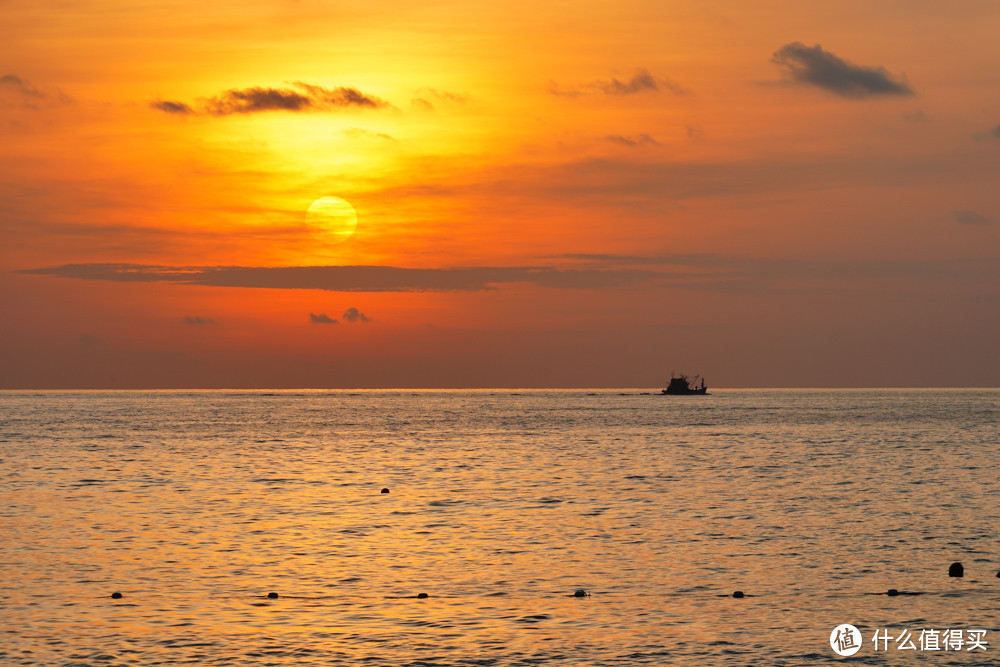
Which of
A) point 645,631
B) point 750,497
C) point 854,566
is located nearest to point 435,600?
point 645,631

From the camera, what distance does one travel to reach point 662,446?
428 ft

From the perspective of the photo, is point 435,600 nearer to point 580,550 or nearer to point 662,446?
point 580,550

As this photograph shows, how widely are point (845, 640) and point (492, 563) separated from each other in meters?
16.4

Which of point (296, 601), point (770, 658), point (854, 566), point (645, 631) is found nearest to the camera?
point (770, 658)

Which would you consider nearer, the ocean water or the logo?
the logo

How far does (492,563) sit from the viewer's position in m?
43.3

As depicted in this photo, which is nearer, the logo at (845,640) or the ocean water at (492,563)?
the logo at (845,640)

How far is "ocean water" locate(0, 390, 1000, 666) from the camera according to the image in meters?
30.0

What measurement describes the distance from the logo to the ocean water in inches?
11.8

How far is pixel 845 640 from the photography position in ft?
99.1

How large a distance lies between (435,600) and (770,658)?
11963mm

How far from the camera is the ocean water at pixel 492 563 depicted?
30.0 metres

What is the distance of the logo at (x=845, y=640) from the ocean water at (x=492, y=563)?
0.98 ft

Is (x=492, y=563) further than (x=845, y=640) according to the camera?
Yes
